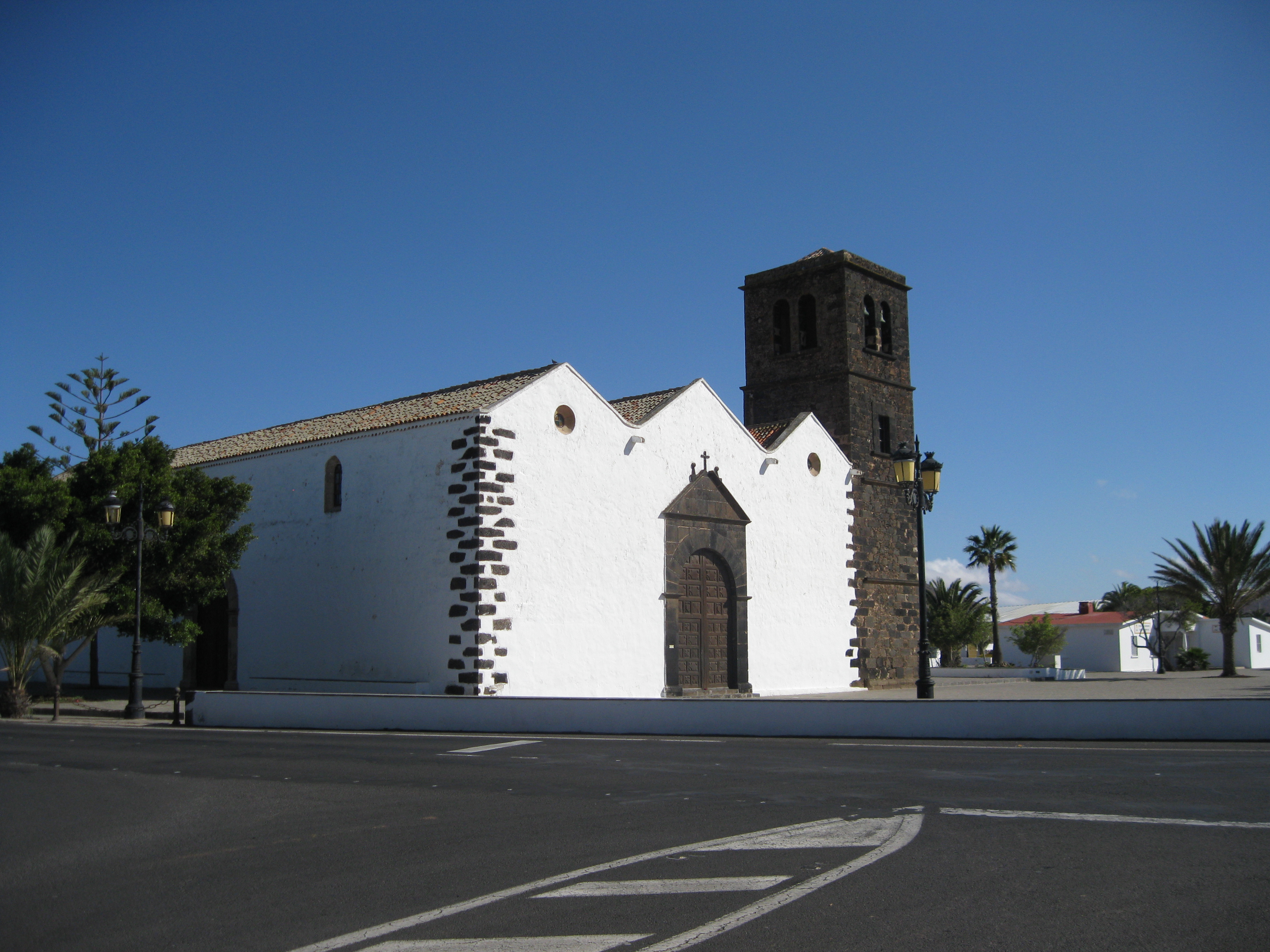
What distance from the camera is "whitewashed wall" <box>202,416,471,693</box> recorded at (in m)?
20.5

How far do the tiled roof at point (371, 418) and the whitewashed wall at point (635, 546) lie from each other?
150 centimetres

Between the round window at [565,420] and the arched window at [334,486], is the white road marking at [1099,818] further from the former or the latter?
the arched window at [334,486]

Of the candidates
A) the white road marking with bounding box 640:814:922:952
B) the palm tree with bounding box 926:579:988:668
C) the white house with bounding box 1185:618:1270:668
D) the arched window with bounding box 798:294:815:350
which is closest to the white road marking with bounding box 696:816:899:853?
the white road marking with bounding box 640:814:922:952

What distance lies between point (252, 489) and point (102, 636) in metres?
10.0

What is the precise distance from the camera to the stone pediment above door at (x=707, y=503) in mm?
23641

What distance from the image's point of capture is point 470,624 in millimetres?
19547

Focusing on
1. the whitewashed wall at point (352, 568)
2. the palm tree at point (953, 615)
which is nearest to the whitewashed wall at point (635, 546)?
the whitewashed wall at point (352, 568)

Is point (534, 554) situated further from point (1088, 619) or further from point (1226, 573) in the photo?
point (1088, 619)

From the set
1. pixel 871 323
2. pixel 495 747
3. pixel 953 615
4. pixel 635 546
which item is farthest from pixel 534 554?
pixel 953 615

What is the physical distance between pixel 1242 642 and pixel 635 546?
4899cm

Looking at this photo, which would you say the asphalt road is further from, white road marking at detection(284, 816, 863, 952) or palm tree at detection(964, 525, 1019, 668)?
palm tree at detection(964, 525, 1019, 668)

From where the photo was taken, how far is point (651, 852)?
6.96 metres

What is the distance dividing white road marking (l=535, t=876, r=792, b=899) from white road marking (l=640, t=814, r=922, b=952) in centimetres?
17

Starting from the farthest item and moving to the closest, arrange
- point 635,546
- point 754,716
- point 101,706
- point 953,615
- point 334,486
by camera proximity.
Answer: point 953,615
point 101,706
point 334,486
point 635,546
point 754,716
